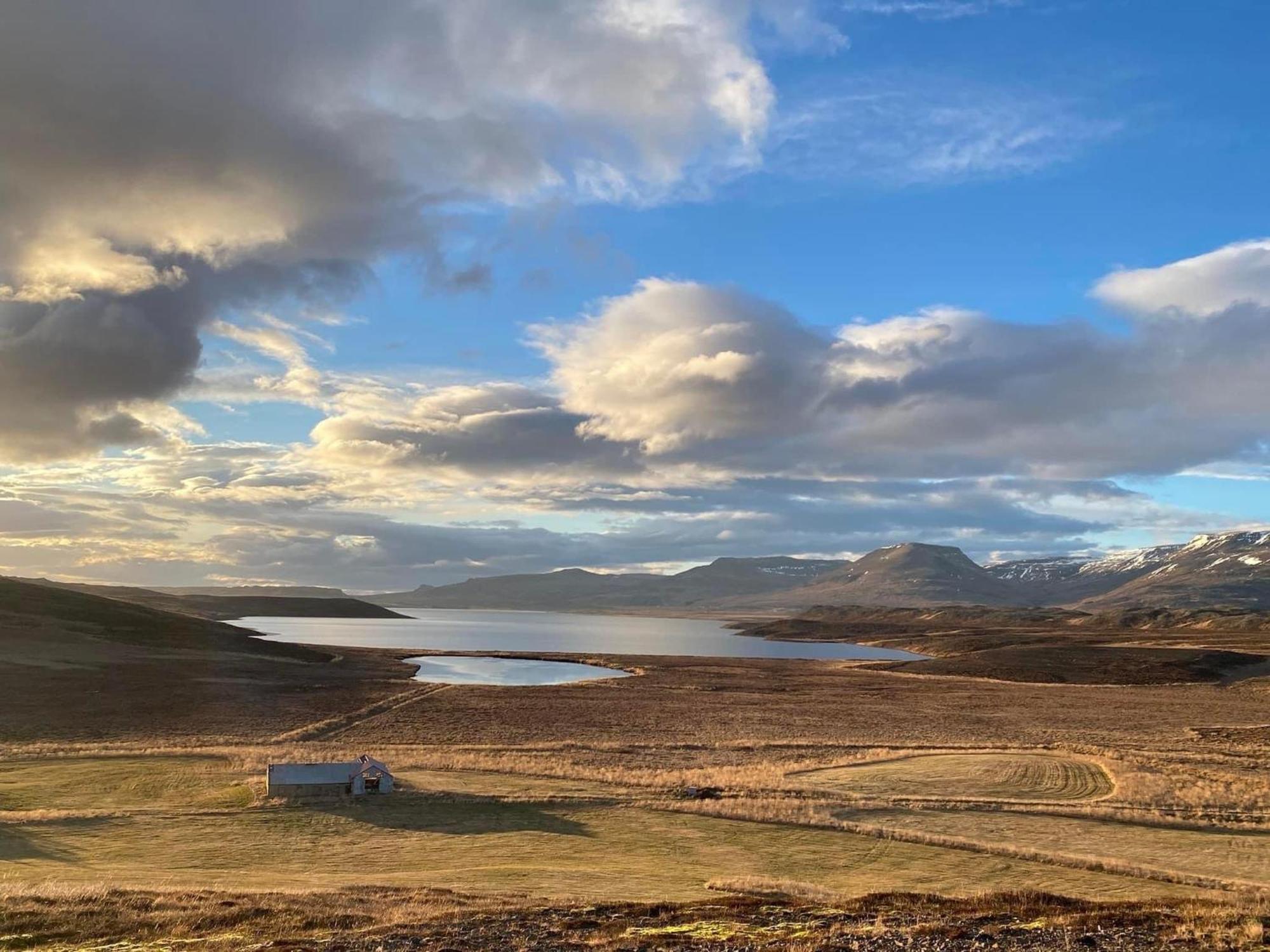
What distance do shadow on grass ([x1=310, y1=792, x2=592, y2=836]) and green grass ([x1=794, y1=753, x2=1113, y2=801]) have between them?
44.5ft

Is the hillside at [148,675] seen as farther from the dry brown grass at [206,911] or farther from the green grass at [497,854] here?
the dry brown grass at [206,911]

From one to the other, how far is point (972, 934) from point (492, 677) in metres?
92.4

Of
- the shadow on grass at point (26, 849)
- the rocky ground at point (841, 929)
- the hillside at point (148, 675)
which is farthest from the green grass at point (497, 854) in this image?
the hillside at point (148, 675)

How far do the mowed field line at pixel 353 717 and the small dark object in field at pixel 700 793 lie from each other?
28883 millimetres

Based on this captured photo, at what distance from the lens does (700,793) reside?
36.5m

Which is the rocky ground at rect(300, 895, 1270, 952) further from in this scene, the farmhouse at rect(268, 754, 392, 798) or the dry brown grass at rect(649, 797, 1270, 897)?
the farmhouse at rect(268, 754, 392, 798)

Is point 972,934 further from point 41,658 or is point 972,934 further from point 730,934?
point 41,658

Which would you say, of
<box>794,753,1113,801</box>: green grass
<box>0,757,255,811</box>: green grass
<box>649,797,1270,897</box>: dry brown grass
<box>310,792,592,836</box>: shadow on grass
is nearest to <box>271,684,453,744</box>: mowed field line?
<box>0,757,255,811</box>: green grass

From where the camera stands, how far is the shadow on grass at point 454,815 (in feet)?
103

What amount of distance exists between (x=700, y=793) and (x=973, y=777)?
15122mm

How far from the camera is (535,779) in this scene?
39.9 metres

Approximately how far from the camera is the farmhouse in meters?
34.5

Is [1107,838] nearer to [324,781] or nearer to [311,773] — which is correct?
[324,781]

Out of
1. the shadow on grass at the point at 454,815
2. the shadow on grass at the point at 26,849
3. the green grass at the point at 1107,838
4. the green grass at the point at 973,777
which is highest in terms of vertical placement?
the shadow on grass at the point at 26,849
